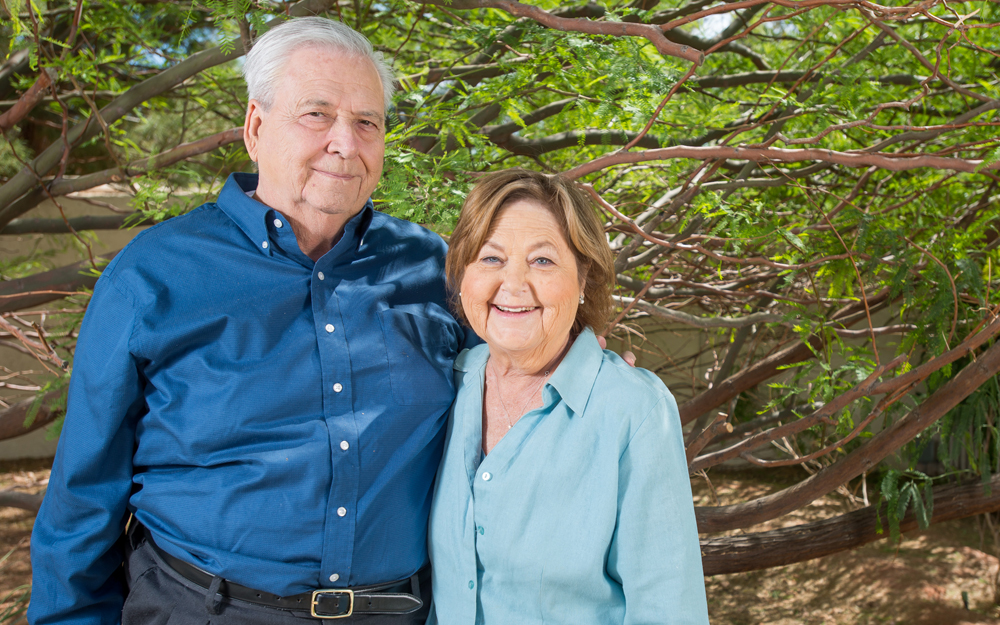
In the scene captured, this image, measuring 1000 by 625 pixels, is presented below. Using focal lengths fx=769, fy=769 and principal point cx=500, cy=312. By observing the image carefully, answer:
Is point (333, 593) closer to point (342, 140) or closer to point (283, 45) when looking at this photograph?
point (342, 140)

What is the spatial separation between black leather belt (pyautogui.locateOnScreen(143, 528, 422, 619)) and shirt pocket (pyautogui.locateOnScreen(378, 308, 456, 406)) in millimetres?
419

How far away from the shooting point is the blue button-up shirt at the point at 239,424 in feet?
5.32

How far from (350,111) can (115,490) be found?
1.00 meters

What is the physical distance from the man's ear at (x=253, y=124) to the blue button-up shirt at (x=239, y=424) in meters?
0.16

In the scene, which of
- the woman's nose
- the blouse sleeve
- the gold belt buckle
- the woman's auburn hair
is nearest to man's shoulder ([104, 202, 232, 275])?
the woman's auburn hair

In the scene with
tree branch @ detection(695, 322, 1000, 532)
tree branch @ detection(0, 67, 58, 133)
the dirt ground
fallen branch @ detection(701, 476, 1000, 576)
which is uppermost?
tree branch @ detection(0, 67, 58, 133)

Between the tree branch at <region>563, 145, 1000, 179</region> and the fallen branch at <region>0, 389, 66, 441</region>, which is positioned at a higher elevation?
the tree branch at <region>563, 145, 1000, 179</region>

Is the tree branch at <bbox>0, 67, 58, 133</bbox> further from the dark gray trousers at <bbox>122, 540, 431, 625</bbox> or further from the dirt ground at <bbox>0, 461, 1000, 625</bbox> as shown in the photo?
the dirt ground at <bbox>0, 461, 1000, 625</bbox>

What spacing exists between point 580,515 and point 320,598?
0.58 m

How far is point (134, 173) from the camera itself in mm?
3400

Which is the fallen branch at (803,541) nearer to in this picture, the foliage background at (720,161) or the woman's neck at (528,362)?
the foliage background at (720,161)

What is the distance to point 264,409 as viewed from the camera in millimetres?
1634

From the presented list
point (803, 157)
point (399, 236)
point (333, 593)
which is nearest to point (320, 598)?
point (333, 593)

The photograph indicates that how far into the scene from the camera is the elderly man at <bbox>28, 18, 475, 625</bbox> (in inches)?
63.9
